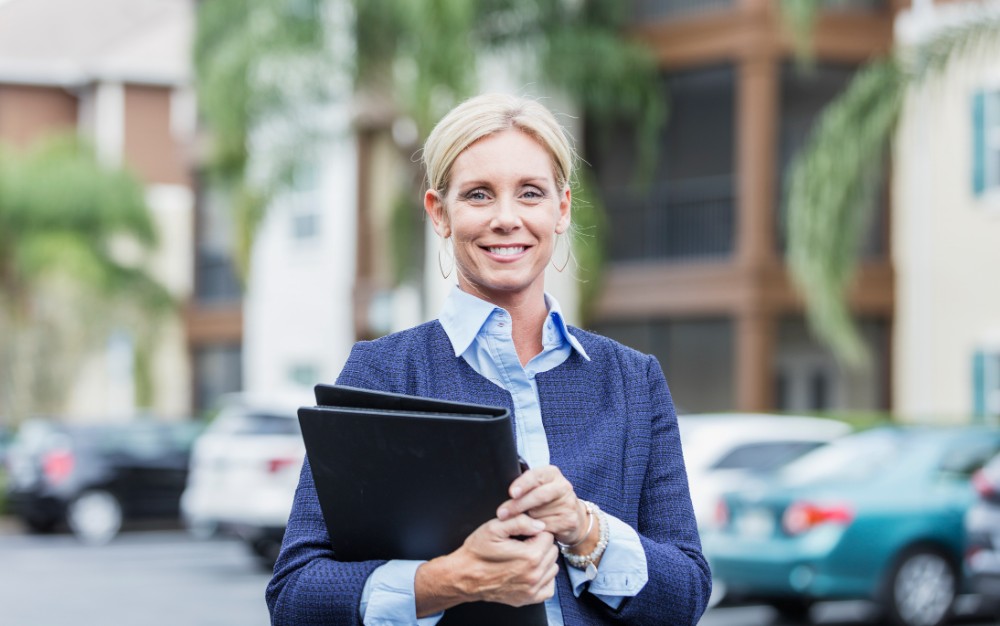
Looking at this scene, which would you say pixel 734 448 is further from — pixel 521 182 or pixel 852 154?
pixel 521 182

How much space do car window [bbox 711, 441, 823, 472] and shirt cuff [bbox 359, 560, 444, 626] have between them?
1047 cm

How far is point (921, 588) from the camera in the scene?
1120 centimetres

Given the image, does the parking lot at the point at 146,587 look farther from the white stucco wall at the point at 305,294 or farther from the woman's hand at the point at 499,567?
the woman's hand at the point at 499,567

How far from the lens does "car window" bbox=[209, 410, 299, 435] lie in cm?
1592

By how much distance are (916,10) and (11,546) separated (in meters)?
13.1

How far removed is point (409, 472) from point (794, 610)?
34.3ft

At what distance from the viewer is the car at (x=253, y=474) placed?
620 inches

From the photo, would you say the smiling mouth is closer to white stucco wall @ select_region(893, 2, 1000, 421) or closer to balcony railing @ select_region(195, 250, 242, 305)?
white stucco wall @ select_region(893, 2, 1000, 421)

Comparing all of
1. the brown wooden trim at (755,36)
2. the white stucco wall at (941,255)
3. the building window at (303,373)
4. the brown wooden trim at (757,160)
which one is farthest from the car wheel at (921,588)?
the building window at (303,373)

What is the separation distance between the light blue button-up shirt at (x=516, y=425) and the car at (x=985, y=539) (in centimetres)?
877

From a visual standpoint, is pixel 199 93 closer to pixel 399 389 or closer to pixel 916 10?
pixel 916 10

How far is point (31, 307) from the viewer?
27594 mm

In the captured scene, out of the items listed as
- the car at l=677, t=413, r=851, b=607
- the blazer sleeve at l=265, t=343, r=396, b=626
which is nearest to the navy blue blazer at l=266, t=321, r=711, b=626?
the blazer sleeve at l=265, t=343, r=396, b=626

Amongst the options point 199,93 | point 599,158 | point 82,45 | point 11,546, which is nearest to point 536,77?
point 599,158
